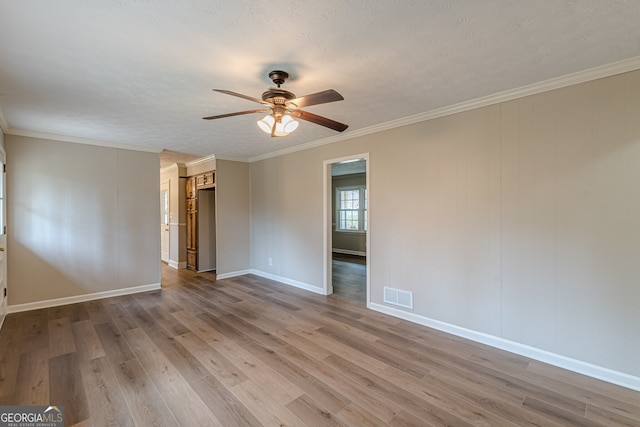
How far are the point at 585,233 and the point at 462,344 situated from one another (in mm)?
1526

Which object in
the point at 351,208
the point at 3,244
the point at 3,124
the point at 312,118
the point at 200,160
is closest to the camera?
the point at 312,118

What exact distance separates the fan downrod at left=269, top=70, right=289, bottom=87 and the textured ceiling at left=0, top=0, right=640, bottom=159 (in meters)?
0.04

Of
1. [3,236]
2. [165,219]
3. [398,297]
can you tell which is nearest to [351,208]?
[165,219]

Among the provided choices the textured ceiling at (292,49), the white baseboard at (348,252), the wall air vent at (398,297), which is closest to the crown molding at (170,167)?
the textured ceiling at (292,49)

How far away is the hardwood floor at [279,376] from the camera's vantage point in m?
1.97

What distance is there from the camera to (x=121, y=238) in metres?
4.81

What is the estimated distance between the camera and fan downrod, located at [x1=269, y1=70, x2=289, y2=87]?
90.7 inches

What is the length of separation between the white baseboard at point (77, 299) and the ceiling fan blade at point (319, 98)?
4455 mm

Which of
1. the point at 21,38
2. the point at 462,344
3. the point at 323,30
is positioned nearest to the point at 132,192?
the point at 21,38

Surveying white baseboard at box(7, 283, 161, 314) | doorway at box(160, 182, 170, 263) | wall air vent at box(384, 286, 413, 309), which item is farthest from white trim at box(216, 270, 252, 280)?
wall air vent at box(384, 286, 413, 309)

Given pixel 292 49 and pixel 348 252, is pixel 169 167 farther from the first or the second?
pixel 292 49

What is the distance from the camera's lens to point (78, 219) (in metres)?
4.43

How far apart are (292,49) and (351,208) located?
288 inches

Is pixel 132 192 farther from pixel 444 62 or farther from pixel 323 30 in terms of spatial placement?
pixel 444 62
